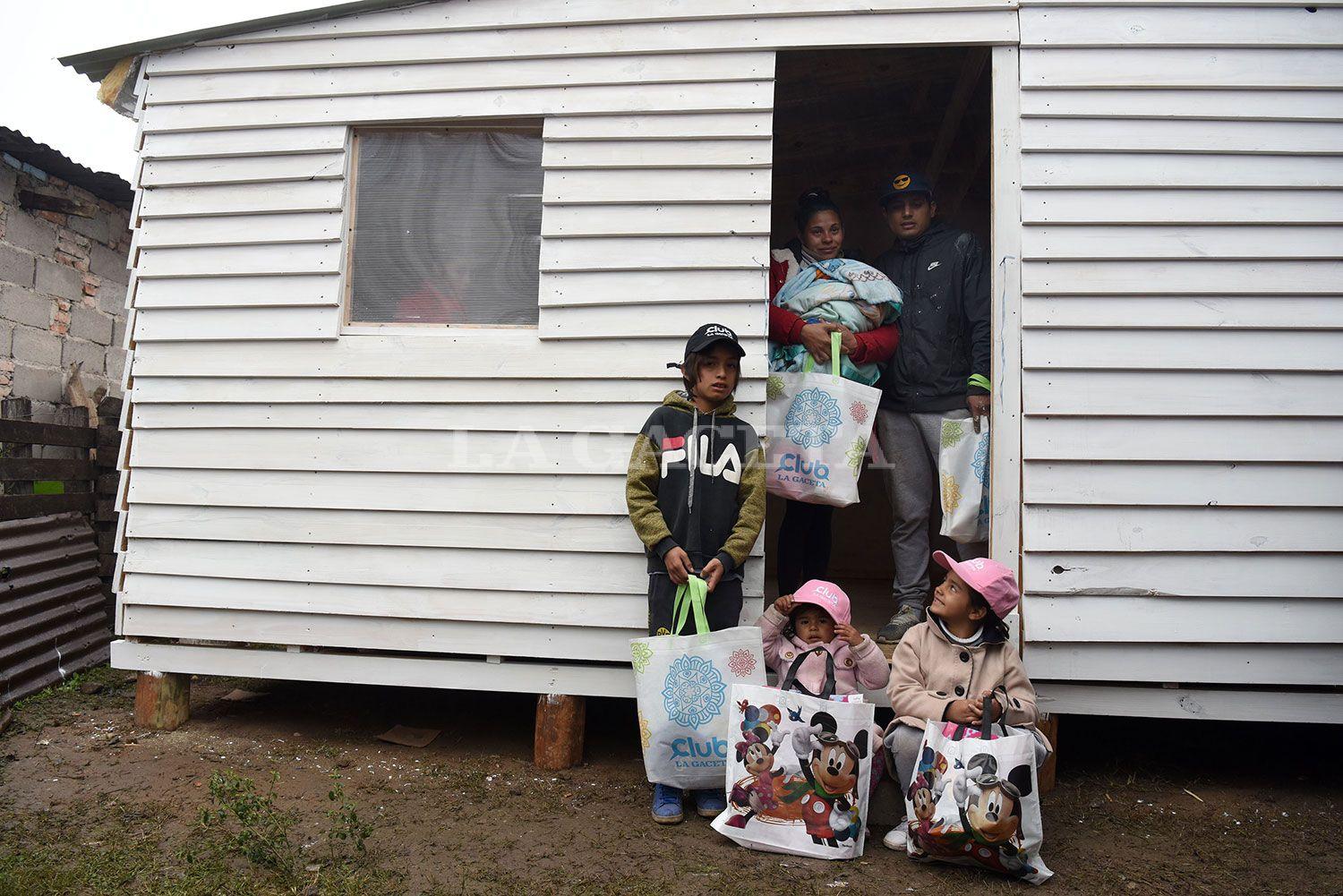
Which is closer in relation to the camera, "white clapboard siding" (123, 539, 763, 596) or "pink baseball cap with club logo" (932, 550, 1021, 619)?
"pink baseball cap with club logo" (932, 550, 1021, 619)

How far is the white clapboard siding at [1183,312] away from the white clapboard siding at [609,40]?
1226 mm

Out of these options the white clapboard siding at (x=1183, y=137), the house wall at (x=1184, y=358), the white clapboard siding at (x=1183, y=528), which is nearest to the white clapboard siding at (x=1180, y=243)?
the house wall at (x=1184, y=358)

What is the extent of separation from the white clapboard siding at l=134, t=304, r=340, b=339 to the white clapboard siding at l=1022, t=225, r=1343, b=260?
10.9 feet

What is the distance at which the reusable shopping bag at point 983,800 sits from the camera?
2.83 m

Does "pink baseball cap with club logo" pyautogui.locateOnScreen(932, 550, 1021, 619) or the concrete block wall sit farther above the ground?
the concrete block wall

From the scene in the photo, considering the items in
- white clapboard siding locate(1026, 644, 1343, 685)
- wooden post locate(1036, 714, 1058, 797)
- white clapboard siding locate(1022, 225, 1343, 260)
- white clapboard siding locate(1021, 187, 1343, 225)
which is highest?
white clapboard siding locate(1021, 187, 1343, 225)

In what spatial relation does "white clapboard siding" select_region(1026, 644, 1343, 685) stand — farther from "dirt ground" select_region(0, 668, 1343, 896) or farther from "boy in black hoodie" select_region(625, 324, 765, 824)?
→ "boy in black hoodie" select_region(625, 324, 765, 824)

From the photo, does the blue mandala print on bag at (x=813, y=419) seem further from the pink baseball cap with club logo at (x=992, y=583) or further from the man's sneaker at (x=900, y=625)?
the man's sneaker at (x=900, y=625)

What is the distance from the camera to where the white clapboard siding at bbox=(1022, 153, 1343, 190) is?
12.3 ft

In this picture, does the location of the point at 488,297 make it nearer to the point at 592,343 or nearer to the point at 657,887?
the point at 592,343

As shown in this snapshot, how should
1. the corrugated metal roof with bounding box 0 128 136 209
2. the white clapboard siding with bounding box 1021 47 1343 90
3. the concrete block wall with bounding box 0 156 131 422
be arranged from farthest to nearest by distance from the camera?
the concrete block wall with bounding box 0 156 131 422 → the corrugated metal roof with bounding box 0 128 136 209 → the white clapboard siding with bounding box 1021 47 1343 90

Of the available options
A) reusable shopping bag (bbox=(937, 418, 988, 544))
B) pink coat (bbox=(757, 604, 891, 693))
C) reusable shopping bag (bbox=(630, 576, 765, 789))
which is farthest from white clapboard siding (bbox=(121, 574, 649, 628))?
reusable shopping bag (bbox=(937, 418, 988, 544))

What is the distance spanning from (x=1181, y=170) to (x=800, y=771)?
119 inches

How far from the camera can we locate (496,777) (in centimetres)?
393
